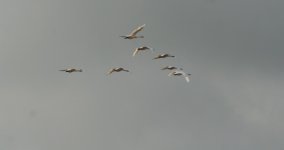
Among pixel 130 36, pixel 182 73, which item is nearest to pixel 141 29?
pixel 130 36

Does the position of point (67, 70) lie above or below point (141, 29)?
below

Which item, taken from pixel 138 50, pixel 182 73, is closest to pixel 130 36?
pixel 138 50

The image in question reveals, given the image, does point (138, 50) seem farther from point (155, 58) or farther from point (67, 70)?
point (67, 70)

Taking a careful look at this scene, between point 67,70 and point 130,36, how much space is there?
1277 cm

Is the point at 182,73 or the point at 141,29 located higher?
the point at 141,29

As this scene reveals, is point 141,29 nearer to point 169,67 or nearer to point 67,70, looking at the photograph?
point 169,67

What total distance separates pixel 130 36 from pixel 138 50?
9.02 ft

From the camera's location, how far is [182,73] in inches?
4063

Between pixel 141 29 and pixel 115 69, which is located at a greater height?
pixel 141 29

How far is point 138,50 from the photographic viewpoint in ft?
340

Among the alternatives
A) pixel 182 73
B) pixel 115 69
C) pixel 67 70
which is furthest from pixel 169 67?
pixel 67 70

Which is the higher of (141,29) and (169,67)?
(141,29)

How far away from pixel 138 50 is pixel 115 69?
6.89 metres

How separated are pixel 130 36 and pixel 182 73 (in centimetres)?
1087
